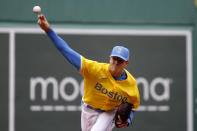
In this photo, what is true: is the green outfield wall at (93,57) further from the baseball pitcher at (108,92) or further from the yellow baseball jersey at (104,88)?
the yellow baseball jersey at (104,88)

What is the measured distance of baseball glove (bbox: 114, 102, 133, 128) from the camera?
4355mm

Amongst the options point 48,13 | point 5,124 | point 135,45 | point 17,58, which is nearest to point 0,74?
point 17,58

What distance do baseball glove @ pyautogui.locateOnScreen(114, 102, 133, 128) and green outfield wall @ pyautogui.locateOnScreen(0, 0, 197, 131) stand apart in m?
1.91

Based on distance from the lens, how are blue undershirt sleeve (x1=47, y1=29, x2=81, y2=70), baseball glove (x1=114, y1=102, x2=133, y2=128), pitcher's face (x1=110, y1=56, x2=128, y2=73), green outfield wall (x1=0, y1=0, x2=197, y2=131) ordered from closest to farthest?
1. blue undershirt sleeve (x1=47, y1=29, x2=81, y2=70)
2. pitcher's face (x1=110, y1=56, x2=128, y2=73)
3. baseball glove (x1=114, y1=102, x2=133, y2=128)
4. green outfield wall (x1=0, y1=0, x2=197, y2=131)

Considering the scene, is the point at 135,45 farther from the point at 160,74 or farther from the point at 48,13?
the point at 48,13

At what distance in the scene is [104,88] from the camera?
14.2 ft

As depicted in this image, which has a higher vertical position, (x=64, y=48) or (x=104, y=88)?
(x=64, y=48)

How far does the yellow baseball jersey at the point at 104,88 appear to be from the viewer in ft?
13.9

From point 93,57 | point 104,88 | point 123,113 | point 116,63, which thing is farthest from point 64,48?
point 93,57

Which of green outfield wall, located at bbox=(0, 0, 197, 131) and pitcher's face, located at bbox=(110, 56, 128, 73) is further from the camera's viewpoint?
green outfield wall, located at bbox=(0, 0, 197, 131)

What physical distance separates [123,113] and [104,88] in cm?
35

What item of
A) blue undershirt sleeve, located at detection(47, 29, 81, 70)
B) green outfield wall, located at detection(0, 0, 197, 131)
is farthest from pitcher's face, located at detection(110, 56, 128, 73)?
green outfield wall, located at detection(0, 0, 197, 131)

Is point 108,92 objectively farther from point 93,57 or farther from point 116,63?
point 93,57

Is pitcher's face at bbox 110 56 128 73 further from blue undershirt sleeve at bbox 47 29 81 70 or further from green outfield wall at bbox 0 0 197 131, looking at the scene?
green outfield wall at bbox 0 0 197 131
